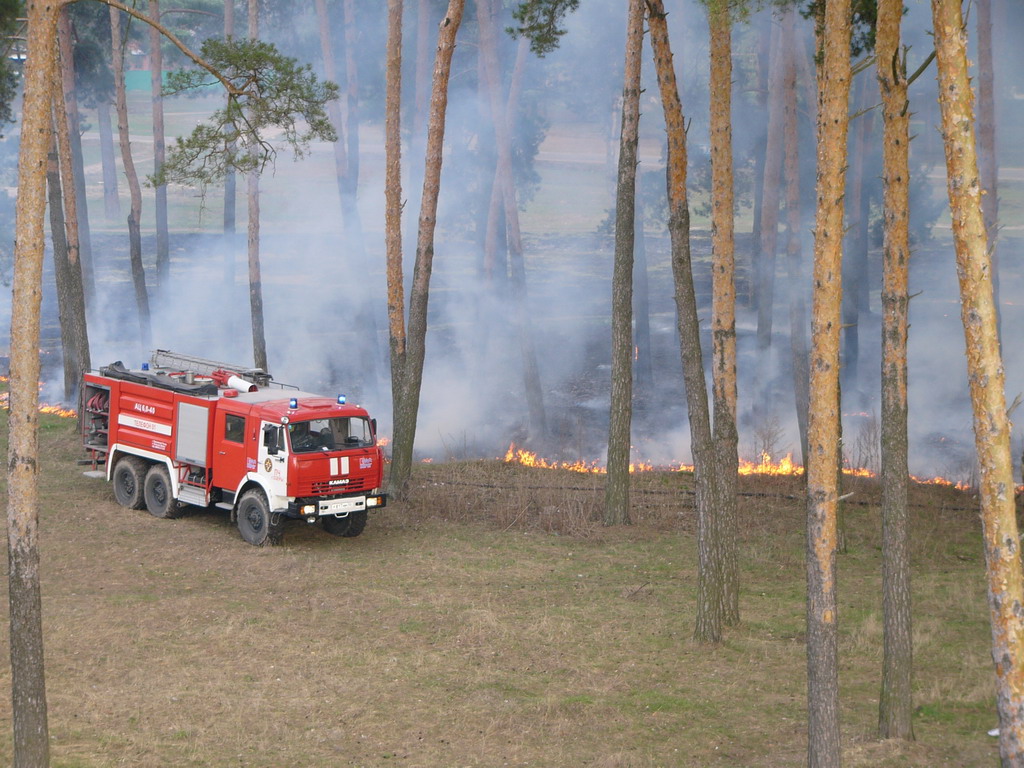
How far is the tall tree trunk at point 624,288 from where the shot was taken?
48.8ft

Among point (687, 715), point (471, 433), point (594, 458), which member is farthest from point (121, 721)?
point (471, 433)

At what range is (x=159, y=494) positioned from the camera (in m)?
16.9

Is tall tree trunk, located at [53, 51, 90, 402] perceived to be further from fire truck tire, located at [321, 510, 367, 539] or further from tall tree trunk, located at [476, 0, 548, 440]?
tall tree trunk, located at [476, 0, 548, 440]

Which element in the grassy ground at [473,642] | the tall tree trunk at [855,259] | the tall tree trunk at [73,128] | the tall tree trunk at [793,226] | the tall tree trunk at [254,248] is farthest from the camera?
the tall tree trunk at [855,259]

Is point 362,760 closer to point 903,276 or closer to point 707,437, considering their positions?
point 707,437

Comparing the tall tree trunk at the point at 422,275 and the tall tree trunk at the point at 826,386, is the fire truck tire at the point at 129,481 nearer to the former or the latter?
the tall tree trunk at the point at 422,275

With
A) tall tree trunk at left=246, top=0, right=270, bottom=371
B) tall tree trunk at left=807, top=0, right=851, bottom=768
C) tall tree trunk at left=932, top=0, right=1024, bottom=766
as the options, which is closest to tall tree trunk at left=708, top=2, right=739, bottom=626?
tall tree trunk at left=807, top=0, right=851, bottom=768

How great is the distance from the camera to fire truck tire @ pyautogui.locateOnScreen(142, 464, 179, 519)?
16.6 metres

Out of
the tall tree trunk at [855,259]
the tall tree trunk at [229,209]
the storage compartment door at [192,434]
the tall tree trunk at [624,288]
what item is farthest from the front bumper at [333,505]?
the tall tree trunk at [855,259]

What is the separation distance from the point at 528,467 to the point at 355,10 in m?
27.2

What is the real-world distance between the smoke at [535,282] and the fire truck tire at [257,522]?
1060 cm

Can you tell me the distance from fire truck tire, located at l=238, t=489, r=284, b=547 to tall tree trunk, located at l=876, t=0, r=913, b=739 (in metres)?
9.21

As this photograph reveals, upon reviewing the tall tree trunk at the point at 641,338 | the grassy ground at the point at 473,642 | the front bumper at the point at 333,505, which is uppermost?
the tall tree trunk at the point at 641,338

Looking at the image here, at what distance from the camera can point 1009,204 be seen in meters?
43.8
